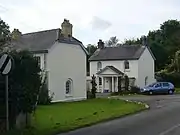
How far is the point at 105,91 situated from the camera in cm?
6188

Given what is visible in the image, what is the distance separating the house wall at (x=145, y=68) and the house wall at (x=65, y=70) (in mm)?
18875

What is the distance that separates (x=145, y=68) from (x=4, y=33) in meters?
43.5

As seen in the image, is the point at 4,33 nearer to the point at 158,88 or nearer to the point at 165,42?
the point at 158,88

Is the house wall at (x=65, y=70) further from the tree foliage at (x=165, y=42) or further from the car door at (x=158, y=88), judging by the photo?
the tree foliage at (x=165, y=42)

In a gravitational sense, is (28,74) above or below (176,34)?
below

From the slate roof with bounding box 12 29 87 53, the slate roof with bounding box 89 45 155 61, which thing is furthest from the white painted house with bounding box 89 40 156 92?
the slate roof with bounding box 12 29 87 53

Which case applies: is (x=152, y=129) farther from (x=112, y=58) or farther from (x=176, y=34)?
(x=176, y=34)

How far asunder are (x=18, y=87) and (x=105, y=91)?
4694 centimetres

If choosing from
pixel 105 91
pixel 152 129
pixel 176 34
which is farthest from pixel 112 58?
pixel 152 129

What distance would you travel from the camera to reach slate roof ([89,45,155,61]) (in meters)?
61.2

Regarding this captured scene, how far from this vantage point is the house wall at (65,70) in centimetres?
3912

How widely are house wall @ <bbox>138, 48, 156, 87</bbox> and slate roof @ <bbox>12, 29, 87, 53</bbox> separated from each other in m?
20.0

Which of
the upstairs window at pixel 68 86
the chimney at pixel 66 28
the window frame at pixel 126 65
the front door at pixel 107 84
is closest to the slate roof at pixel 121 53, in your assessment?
the window frame at pixel 126 65

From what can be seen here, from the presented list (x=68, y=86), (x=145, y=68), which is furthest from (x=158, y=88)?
(x=68, y=86)
